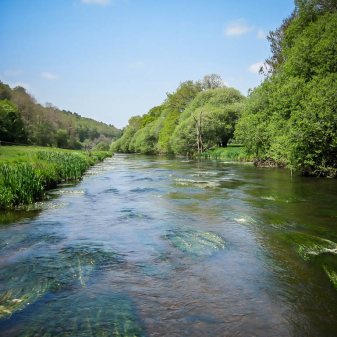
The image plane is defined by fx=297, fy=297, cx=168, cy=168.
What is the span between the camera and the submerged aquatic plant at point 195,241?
728cm

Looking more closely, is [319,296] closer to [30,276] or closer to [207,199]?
[30,276]

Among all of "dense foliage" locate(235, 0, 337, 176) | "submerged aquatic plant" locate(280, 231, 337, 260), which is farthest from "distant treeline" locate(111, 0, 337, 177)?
"submerged aquatic plant" locate(280, 231, 337, 260)

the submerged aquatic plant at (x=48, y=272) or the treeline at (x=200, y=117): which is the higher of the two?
the treeline at (x=200, y=117)

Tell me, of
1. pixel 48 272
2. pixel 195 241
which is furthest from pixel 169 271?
pixel 48 272

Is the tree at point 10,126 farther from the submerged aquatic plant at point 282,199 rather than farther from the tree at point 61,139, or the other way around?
the submerged aquatic plant at point 282,199

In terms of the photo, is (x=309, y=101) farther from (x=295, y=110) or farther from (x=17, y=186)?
(x=17, y=186)

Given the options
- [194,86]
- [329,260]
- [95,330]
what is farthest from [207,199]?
[194,86]

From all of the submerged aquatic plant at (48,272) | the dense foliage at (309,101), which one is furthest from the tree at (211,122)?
the submerged aquatic plant at (48,272)

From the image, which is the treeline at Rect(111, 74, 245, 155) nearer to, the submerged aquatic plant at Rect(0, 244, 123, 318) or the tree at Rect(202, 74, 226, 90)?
the tree at Rect(202, 74, 226, 90)

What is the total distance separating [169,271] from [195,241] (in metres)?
2.00

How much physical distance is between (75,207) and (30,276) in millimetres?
6556

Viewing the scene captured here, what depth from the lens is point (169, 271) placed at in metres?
6.05

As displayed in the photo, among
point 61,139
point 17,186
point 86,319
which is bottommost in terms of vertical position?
point 86,319

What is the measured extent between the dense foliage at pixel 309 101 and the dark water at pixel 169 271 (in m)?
10.4
